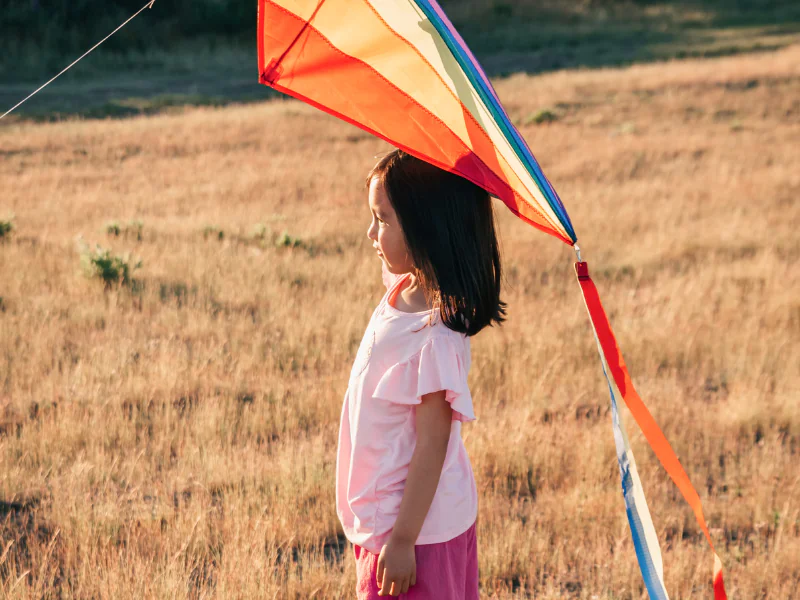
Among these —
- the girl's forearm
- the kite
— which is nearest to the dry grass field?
the girl's forearm

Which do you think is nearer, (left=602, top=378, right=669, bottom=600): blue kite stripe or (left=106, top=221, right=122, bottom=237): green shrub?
(left=602, top=378, right=669, bottom=600): blue kite stripe

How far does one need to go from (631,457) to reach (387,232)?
0.80 meters

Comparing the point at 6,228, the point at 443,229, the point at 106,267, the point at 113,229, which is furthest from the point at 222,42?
the point at 443,229

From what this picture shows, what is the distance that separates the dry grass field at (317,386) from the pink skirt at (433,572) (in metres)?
1.00

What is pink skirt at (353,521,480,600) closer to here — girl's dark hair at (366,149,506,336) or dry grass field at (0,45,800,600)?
girl's dark hair at (366,149,506,336)

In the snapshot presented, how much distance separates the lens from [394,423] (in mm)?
1994

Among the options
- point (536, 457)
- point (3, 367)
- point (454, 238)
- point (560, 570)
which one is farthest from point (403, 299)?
point (3, 367)

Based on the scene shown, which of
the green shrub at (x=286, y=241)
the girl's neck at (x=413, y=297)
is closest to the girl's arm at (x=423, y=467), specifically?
the girl's neck at (x=413, y=297)

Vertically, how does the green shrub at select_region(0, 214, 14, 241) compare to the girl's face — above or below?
above

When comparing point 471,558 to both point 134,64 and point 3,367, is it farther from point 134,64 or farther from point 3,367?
point 134,64

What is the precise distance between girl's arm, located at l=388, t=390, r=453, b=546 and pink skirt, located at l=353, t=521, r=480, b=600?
0.41ft

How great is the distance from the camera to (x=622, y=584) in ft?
10.6

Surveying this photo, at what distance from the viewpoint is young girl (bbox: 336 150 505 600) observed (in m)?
1.89

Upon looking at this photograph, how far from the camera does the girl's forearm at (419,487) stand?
189 cm
